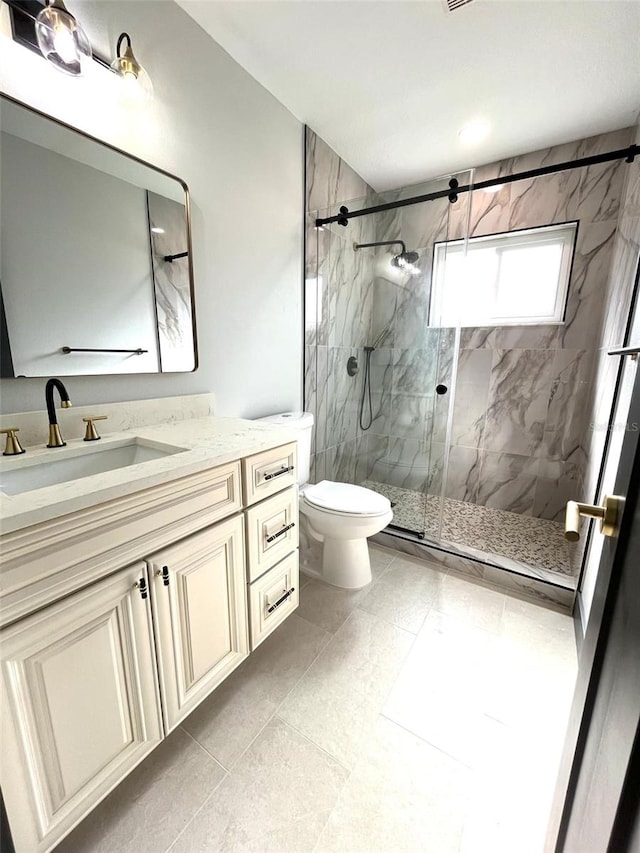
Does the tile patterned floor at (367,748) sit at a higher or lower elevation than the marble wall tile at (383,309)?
lower

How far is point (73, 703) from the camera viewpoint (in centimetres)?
75

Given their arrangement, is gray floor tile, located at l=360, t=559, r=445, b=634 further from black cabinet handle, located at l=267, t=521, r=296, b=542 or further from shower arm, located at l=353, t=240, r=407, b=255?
shower arm, located at l=353, t=240, r=407, b=255

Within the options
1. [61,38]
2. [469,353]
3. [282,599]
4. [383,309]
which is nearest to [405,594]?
[282,599]

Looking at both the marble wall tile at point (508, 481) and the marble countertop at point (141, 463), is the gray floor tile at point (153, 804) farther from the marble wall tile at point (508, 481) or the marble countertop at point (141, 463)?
the marble wall tile at point (508, 481)

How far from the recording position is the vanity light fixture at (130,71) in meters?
1.05

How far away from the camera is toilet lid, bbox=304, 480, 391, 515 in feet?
5.37

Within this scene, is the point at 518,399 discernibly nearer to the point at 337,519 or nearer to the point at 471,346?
the point at 471,346

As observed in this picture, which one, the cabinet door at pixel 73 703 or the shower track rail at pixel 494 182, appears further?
the shower track rail at pixel 494 182

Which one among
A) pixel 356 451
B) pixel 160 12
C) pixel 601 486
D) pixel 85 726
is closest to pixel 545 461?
pixel 601 486

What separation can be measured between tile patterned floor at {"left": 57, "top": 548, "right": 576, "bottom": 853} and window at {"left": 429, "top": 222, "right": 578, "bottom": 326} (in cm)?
173

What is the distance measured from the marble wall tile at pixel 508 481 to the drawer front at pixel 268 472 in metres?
1.94

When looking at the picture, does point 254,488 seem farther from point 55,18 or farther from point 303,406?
point 55,18

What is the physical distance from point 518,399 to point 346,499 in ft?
5.34

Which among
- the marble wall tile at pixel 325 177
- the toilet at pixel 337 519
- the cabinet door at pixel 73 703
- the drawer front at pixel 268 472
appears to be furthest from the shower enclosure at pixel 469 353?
the cabinet door at pixel 73 703
